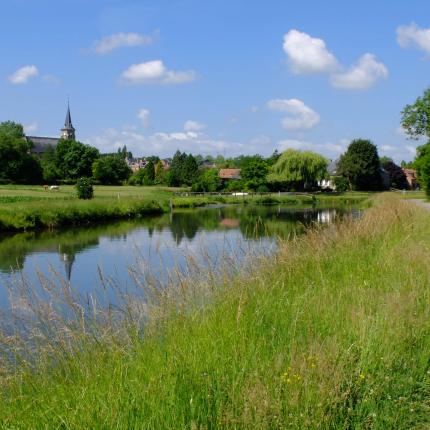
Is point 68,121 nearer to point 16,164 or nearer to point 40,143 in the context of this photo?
point 40,143

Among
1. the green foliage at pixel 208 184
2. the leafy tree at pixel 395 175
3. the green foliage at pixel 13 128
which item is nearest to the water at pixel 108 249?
the green foliage at pixel 208 184

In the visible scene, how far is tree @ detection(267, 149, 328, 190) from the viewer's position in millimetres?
79125

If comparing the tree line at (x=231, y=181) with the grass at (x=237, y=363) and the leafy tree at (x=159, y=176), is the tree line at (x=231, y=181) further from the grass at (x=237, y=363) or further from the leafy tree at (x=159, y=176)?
the grass at (x=237, y=363)

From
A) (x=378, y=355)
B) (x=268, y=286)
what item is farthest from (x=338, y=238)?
(x=378, y=355)

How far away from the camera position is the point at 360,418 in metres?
3.64

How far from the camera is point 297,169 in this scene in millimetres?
79375

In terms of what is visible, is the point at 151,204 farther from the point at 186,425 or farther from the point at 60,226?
the point at 186,425

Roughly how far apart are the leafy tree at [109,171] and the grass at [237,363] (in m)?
88.1

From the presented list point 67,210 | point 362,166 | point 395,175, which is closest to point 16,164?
point 67,210

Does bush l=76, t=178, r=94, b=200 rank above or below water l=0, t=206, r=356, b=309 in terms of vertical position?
above

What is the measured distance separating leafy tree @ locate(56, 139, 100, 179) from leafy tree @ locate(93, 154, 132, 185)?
183 cm

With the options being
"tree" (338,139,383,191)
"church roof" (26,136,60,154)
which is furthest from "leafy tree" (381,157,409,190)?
"church roof" (26,136,60,154)

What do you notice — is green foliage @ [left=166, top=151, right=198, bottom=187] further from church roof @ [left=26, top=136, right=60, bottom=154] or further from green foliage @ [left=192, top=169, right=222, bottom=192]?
church roof @ [left=26, top=136, right=60, bottom=154]

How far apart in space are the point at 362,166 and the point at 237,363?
277 ft
